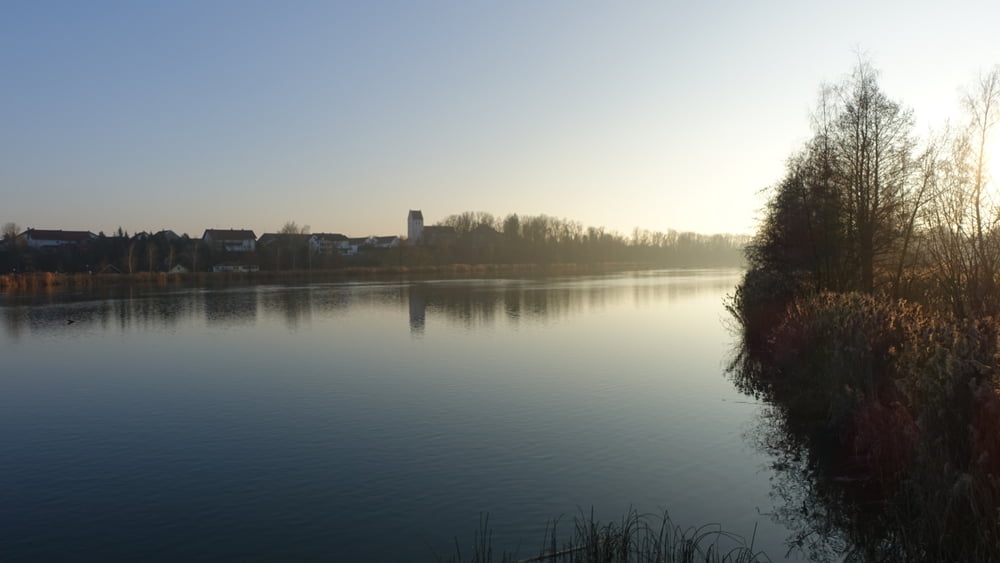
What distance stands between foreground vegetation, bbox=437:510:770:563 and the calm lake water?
0.22 metres

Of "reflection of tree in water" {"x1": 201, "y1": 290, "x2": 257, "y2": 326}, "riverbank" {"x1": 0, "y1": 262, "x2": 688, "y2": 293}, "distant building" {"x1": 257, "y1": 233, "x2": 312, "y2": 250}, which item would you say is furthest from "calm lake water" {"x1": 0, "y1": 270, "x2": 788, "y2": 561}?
"distant building" {"x1": 257, "y1": 233, "x2": 312, "y2": 250}

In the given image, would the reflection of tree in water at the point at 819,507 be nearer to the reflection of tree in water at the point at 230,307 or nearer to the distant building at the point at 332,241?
the reflection of tree in water at the point at 230,307

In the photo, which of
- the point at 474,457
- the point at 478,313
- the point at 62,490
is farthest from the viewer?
the point at 478,313

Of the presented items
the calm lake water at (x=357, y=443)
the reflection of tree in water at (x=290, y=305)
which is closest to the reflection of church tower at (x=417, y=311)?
the calm lake water at (x=357, y=443)

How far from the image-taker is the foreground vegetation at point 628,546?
7.58m

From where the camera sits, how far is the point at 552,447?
12.8 meters

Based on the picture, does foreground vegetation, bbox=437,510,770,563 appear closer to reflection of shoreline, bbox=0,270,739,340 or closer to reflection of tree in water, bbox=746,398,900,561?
reflection of tree in water, bbox=746,398,900,561

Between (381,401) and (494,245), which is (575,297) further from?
(494,245)

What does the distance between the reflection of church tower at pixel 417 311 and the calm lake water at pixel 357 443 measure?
298 centimetres

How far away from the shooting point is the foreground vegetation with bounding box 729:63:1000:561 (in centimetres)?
753

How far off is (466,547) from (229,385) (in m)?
12.8

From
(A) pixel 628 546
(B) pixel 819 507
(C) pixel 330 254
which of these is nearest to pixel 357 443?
(A) pixel 628 546

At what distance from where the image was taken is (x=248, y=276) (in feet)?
302

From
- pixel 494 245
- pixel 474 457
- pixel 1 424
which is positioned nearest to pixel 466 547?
pixel 474 457
